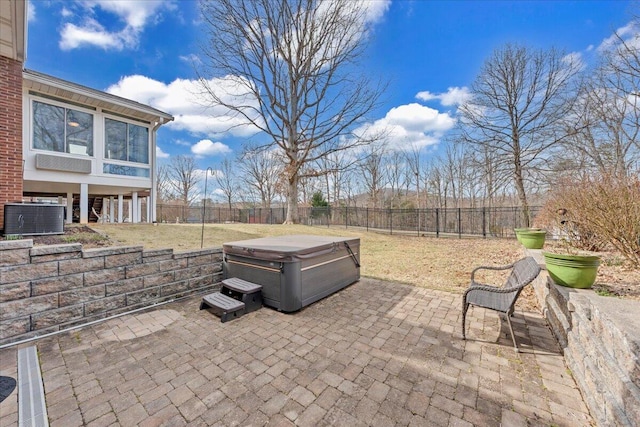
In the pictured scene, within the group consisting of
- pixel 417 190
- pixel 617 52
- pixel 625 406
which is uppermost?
pixel 617 52

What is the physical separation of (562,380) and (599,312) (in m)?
0.69

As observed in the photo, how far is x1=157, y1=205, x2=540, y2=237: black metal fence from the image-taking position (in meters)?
13.5

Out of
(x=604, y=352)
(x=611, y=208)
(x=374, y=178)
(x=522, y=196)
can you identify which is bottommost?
(x=604, y=352)

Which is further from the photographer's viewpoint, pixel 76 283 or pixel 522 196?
pixel 522 196

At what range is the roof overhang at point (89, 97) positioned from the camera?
27.7ft

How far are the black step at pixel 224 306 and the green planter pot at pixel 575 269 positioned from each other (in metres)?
3.77

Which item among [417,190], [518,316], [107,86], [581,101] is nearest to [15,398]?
[518,316]

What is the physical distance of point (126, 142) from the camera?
1085 cm

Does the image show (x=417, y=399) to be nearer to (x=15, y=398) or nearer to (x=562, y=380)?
(x=562, y=380)

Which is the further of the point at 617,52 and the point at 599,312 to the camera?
the point at 617,52

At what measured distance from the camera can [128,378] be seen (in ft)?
7.22

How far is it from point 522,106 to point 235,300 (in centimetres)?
1691

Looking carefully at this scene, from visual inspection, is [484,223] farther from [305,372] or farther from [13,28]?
[13,28]

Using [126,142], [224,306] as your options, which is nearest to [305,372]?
[224,306]
